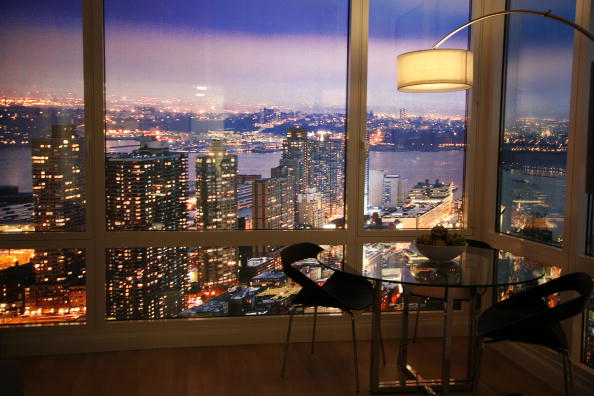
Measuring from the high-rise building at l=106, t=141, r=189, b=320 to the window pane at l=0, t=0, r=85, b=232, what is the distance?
31cm

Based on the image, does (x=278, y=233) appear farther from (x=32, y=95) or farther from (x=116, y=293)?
(x=32, y=95)

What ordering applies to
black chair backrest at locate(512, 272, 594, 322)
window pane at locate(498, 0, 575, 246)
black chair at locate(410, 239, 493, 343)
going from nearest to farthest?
black chair backrest at locate(512, 272, 594, 322)
black chair at locate(410, 239, 493, 343)
window pane at locate(498, 0, 575, 246)

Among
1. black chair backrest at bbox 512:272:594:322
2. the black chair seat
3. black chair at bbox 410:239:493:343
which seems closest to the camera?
black chair backrest at bbox 512:272:594:322

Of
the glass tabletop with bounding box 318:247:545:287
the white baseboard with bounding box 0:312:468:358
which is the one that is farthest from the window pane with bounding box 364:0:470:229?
the glass tabletop with bounding box 318:247:545:287

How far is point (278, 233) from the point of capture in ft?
13.2

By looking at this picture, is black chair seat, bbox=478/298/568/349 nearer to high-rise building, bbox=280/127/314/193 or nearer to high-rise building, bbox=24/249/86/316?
high-rise building, bbox=280/127/314/193

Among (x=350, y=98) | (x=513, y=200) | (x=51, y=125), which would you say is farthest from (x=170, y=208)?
(x=513, y=200)

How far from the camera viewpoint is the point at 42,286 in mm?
3779

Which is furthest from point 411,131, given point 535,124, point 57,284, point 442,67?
point 57,284

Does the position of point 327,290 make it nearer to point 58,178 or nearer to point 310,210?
point 310,210

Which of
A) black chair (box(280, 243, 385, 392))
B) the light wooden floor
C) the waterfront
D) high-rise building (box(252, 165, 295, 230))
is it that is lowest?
the light wooden floor

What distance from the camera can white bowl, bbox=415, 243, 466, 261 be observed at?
2861 mm

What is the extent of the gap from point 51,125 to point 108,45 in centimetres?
73

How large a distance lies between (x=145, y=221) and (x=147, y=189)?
25 cm
